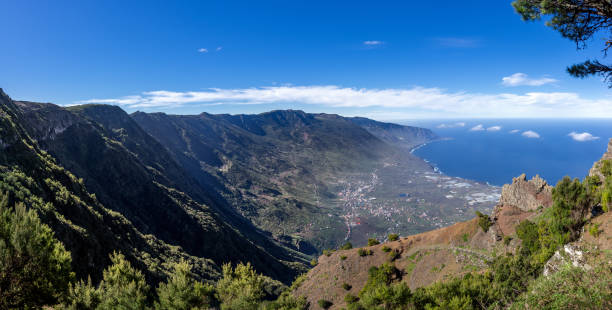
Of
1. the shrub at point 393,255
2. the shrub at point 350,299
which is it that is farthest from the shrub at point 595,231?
the shrub at point 350,299

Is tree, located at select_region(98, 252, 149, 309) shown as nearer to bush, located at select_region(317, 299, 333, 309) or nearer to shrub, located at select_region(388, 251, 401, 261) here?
bush, located at select_region(317, 299, 333, 309)

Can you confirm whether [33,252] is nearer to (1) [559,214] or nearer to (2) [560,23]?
(2) [560,23]

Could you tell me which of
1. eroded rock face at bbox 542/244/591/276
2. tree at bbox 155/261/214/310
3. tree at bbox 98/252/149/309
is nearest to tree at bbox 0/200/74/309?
tree at bbox 98/252/149/309

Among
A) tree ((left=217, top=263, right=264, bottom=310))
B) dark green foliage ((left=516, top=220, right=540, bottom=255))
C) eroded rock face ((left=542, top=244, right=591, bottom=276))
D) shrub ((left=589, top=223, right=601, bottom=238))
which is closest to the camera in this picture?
eroded rock face ((left=542, top=244, right=591, bottom=276))

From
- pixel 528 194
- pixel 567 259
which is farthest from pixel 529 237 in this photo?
pixel 528 194

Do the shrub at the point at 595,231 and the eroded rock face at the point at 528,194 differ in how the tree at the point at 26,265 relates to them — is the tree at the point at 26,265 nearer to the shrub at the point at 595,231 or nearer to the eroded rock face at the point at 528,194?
the shrub at the point at 595,231

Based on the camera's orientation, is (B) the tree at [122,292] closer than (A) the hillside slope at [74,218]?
Yes

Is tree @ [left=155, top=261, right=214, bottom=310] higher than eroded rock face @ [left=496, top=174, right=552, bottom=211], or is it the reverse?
eroded rock face @ [left=496, top=174, right=552, bottom=211]
